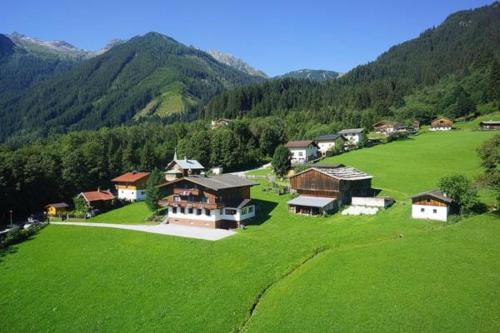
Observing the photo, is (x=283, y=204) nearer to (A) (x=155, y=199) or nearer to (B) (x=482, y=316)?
(A) (x=155, y=199)

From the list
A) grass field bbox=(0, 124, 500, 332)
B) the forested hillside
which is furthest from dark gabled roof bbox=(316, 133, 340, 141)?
grass field bbox=(0, 124, 500, 332)

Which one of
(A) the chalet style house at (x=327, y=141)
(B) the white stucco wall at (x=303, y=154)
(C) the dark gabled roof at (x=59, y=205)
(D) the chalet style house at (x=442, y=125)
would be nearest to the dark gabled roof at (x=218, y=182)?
(C) the dark gabled roof at (x=59, y=205)

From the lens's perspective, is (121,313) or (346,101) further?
(346,101)

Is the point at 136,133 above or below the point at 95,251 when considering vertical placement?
above

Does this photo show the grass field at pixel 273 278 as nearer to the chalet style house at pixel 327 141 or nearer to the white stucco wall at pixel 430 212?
the white stucco wall at pixel 430 212

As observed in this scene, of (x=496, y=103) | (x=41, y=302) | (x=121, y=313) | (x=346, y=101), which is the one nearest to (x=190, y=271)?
(x=121, y=313)

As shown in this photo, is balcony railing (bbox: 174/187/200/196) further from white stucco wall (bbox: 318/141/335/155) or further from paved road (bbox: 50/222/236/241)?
white stucco wall (bbox: 318/141/335/155)
